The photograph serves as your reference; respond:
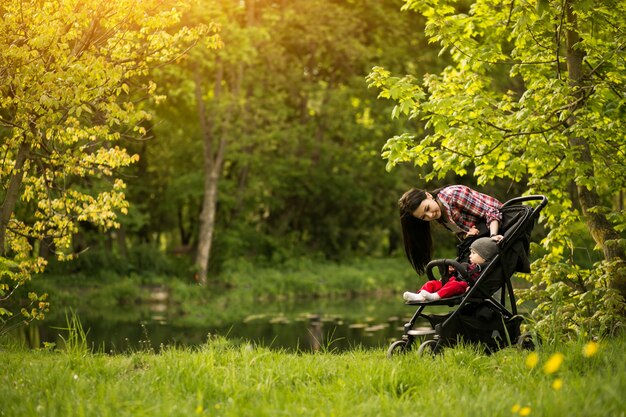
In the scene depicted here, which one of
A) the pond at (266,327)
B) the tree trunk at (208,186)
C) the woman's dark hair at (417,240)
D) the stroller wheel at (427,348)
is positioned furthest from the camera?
the tree trunk at (208,186)

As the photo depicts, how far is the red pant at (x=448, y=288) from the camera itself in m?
5.98

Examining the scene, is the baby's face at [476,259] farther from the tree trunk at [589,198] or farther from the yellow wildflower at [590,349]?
the tree trunk at [589,198]

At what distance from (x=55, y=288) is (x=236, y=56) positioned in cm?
749

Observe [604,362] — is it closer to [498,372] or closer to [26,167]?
[498,372]

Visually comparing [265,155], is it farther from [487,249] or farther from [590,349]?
[590,349]

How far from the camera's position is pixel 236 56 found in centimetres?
1998

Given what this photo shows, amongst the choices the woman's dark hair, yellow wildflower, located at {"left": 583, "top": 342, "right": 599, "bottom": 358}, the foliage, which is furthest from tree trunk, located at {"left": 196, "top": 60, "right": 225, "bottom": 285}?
yellow wildflower, located at {"left": 583, "top": 342, "right": 599, "bottom": 358}

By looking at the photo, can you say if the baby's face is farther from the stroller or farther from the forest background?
the forest background

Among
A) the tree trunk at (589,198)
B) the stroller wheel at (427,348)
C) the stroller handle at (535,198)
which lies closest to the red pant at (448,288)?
the stroller wheel at (427,348)

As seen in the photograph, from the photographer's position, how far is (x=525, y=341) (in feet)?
20.1

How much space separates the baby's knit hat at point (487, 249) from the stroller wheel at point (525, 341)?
677 mm

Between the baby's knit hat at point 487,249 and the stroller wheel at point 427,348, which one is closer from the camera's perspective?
the stroller wheel at point 427,348

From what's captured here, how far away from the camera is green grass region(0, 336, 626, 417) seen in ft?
14.1

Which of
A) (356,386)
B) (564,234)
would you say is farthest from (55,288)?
(356,386)
